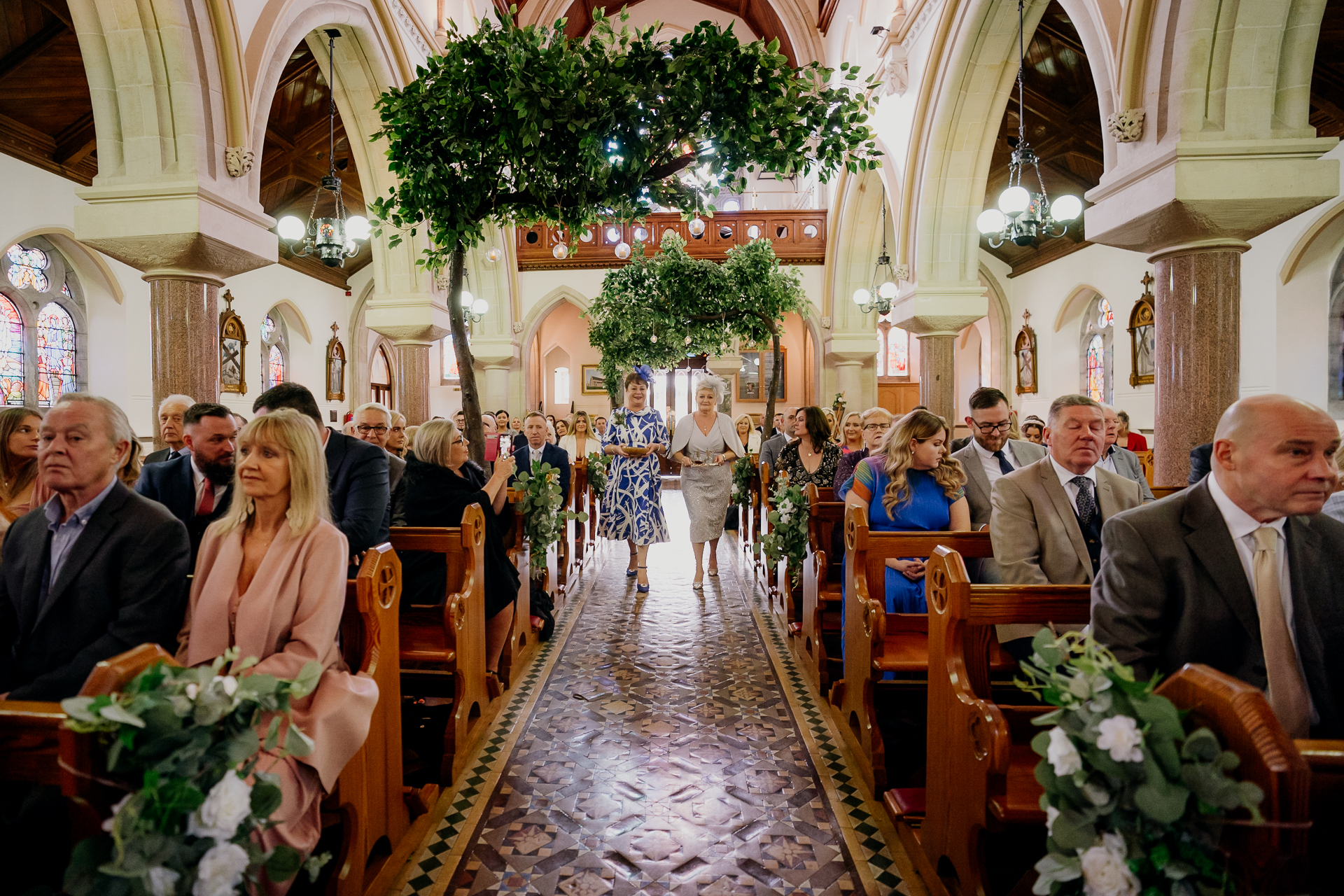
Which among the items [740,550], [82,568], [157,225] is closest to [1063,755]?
[82,568]

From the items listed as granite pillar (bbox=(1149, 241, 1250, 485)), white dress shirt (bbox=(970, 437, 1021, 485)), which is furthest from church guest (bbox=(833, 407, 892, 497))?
granite pillar (bbox=(1149, 241, 1250, 485))

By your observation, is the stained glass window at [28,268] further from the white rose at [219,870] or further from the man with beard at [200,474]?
the white rose at [219,870]

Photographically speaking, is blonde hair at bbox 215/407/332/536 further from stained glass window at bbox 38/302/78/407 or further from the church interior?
stained glass window at bbox 38/302/78/407

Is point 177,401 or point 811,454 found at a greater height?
point 177,401

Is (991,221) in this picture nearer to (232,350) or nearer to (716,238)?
(716,238)

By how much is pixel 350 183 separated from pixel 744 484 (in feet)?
34.9

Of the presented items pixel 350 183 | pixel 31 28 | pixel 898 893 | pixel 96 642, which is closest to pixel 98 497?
pixel 96 642

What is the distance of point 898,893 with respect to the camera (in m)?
2.21

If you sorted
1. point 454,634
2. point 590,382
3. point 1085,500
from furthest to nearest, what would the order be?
point 590,382
point 454,634
point 1085,500

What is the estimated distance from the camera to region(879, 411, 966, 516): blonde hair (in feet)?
11.4

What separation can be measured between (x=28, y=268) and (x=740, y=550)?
9.53 m

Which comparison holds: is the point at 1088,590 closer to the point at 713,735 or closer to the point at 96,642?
the point at 713,735

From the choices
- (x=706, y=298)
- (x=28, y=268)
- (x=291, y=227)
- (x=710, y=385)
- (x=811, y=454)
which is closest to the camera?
(x=811, y=454)

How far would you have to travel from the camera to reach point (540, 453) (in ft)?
20.2
